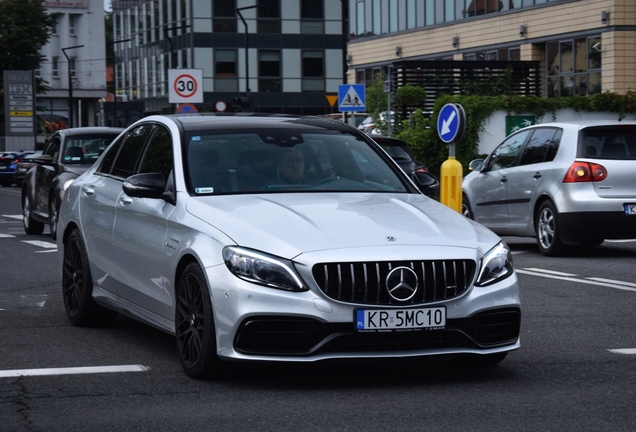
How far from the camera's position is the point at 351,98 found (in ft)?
93.7

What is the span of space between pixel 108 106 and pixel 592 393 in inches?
3320

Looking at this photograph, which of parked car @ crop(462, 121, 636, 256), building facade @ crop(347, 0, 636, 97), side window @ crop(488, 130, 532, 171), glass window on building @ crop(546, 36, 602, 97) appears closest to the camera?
parked car @ crop(462, 121, 636, 256)

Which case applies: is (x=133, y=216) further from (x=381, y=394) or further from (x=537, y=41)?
(x=537, y=41)

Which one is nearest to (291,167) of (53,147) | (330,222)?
(330,222)

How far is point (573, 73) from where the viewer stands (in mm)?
43844

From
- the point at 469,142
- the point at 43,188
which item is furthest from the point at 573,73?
the point at 43,188

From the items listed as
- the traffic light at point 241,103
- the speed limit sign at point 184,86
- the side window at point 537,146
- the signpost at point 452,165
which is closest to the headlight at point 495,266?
the signpost at point 452,165

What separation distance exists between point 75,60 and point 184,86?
64.2m

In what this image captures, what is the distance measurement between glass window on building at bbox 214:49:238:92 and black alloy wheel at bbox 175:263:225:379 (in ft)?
223

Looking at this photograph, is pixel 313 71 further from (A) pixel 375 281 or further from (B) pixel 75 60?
(A) pixel 375 281

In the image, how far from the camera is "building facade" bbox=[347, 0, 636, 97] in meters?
41.7

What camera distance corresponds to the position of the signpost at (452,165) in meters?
15.0

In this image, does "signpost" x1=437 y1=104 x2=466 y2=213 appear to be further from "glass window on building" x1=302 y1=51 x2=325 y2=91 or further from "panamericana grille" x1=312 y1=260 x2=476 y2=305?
"glass window on building" x1=302 y1=51 x2=325 y2=91

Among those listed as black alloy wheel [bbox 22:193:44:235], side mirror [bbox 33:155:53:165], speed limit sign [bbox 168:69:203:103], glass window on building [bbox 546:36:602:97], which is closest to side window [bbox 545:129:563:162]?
side mirror [bbox 33:155:53:165]
